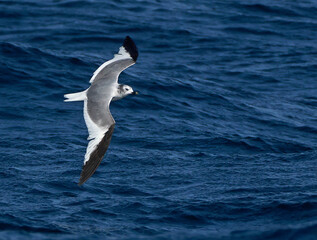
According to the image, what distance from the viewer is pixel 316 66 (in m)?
16.4

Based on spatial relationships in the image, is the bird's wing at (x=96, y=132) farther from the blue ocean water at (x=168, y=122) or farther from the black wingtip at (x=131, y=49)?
the black wingtip at (x=131, y=49)

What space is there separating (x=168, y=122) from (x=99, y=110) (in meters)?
4.10

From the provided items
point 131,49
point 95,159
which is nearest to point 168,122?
point 131,49

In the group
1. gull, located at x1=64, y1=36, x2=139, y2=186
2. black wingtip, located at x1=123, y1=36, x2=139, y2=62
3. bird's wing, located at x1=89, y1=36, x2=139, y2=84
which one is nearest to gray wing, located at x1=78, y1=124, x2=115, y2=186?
gull, located at x1=64, y1=36, x2=139, y2=186

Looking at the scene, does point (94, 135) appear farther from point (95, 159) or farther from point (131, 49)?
point (131, 49)

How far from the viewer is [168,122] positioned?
1277 centimetres

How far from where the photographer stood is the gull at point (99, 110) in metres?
8.30

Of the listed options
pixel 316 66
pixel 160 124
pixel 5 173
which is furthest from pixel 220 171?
pixel 316 66

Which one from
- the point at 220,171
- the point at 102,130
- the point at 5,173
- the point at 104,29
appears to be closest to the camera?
the point at 102,130

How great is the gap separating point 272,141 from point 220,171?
2049mm

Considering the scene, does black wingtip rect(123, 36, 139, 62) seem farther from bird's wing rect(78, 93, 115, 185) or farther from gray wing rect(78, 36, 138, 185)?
bird's wing rect(78, 93, 115, 185)

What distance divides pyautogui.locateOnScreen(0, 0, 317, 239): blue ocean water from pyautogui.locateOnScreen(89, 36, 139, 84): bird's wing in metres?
1.62

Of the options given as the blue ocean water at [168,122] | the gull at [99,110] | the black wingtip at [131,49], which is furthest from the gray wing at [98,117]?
the blue ocean water at [168,122]

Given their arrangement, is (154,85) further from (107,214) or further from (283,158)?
(107,214)
